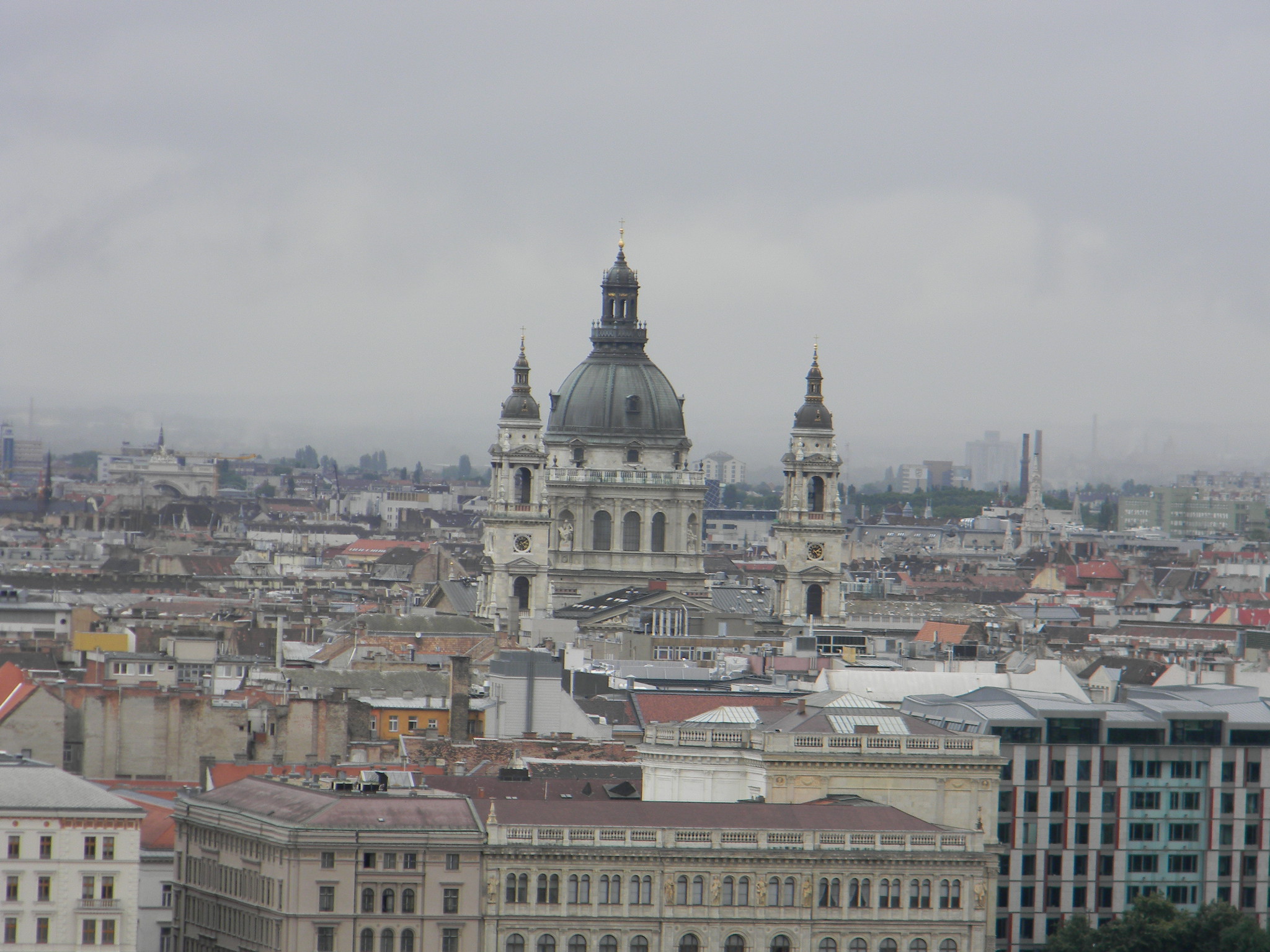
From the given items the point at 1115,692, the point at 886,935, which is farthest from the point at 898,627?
the point at 886,935

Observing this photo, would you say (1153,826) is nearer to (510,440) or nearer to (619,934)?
(619,934)

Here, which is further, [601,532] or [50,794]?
[601,532]

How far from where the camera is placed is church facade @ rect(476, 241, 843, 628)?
162000 millimetres

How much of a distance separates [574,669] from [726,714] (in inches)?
1215

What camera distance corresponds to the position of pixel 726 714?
284ft

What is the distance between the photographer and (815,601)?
541 feet

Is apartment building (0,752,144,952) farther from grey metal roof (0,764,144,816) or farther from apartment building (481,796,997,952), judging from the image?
apartment building (481,796,997,952)

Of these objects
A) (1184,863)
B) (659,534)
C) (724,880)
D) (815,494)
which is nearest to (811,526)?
(815,494)

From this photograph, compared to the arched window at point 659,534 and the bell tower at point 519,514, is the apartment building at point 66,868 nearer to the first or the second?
the bell tower at point 519,514

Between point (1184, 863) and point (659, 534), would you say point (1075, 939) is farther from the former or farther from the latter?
point (659, 534)

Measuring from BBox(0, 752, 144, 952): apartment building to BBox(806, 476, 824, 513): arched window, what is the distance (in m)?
92.6

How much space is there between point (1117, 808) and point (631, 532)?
81.9 m

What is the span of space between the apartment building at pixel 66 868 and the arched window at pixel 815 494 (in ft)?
304

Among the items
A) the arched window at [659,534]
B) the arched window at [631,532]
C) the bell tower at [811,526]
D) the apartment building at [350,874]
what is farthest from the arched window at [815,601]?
the apartment building at [350,874]
